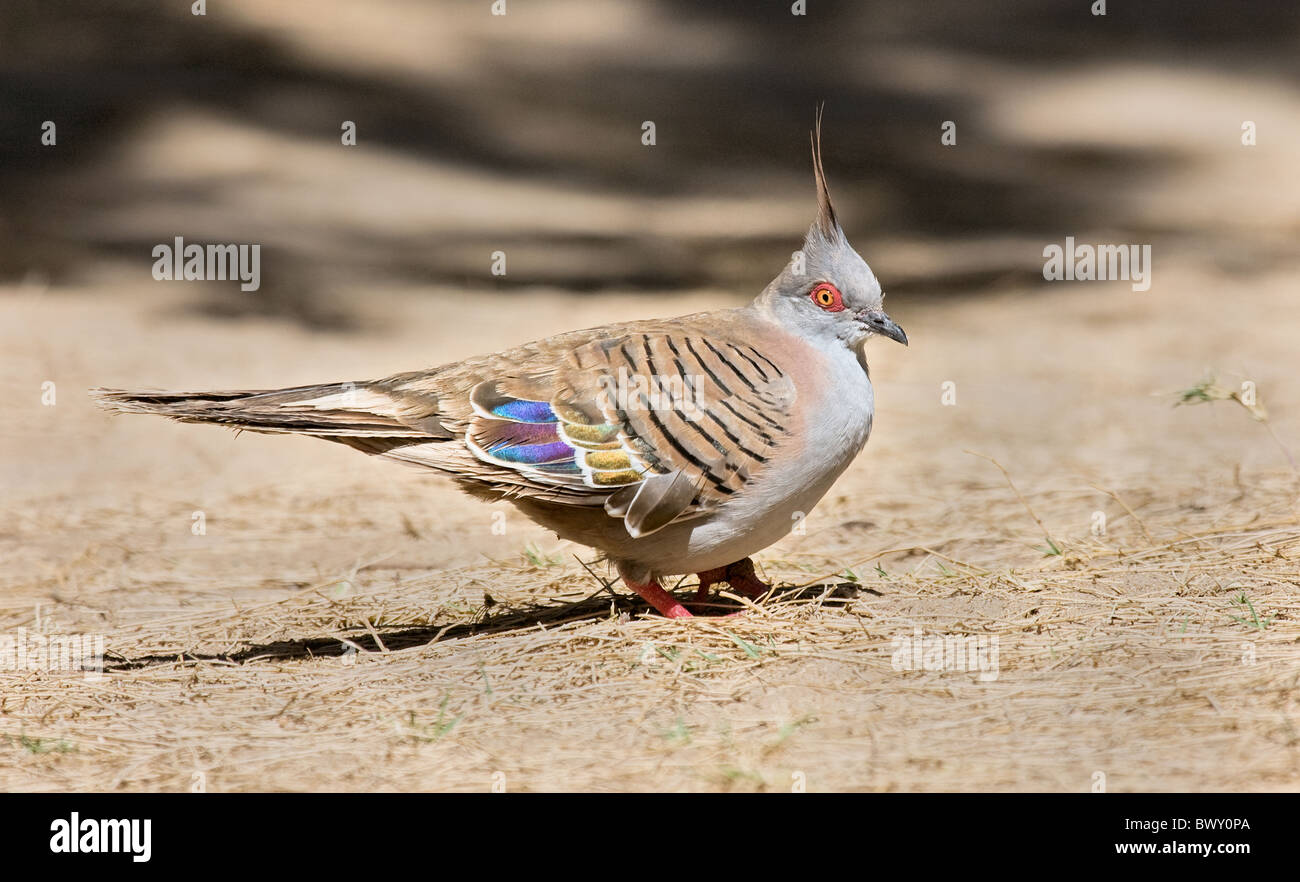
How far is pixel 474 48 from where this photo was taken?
1012cm

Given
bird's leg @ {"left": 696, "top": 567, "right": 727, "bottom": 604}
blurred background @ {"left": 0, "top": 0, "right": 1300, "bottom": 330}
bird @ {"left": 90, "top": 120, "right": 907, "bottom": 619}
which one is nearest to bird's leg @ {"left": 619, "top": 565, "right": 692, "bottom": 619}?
bird @ {"left": 90, "top": 120, "right": 907, "bottom": 619}

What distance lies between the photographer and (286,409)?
4.29 m

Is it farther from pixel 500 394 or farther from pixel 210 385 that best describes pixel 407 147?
pixel 500 394

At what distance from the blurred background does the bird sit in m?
5.53

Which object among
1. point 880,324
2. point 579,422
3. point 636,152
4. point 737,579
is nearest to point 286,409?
point 579,422

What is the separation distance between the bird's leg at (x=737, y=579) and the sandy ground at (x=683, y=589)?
181mm

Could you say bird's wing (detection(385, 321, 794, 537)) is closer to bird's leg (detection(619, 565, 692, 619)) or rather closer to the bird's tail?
the bird's tail

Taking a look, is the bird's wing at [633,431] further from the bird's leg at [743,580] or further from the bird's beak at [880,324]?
the bird's leg at [743,580]

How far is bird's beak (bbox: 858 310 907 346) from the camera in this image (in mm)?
4562

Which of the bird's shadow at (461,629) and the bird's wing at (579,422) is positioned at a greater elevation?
the bird's wing at (579,422)

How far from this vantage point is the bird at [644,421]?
14.1ft

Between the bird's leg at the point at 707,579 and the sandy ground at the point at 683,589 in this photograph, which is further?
the bird's leg at the point at 707,579

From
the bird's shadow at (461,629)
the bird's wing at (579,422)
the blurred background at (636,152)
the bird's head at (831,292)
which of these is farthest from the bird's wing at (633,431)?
the blurred background at (636,152)

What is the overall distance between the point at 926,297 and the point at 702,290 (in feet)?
5.69
